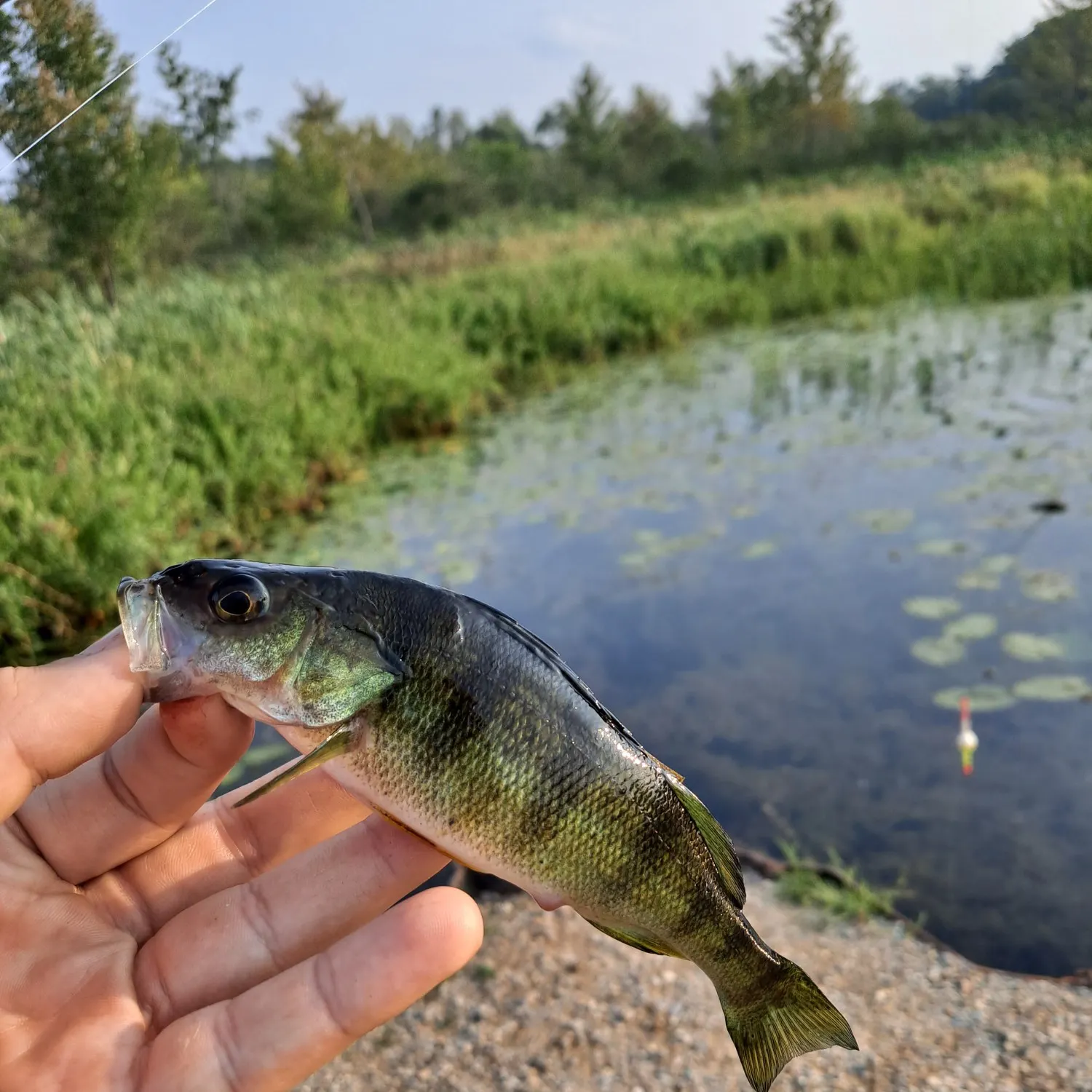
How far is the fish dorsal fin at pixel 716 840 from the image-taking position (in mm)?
1641

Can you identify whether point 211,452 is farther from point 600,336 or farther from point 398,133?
point 398,133

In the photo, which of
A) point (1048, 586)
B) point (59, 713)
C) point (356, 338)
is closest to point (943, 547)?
point (1048, 586)

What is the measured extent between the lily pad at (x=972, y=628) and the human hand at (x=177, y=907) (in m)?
→ 4.19

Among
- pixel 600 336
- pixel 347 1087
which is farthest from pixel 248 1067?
pixel 600 336

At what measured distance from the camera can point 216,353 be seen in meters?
9.76

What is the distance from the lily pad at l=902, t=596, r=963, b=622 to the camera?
5551 mm

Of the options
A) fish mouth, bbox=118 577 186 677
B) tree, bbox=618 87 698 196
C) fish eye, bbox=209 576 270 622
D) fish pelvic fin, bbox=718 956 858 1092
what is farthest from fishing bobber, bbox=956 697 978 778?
tree, bbox=618 87 698 196

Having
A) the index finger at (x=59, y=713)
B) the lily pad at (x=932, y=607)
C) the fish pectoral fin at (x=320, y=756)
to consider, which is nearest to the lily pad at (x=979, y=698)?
the lily pad at (x=932, y=607)

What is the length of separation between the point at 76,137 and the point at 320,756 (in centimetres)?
351

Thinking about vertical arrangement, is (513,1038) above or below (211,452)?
below

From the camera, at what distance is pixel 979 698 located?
4.78 m

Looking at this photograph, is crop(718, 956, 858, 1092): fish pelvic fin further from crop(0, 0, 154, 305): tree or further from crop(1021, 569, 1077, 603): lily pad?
crop(1021, 569, 1077, 603): lily pad

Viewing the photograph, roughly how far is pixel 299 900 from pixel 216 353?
891cm

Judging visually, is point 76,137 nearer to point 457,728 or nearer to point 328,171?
point 457,728
